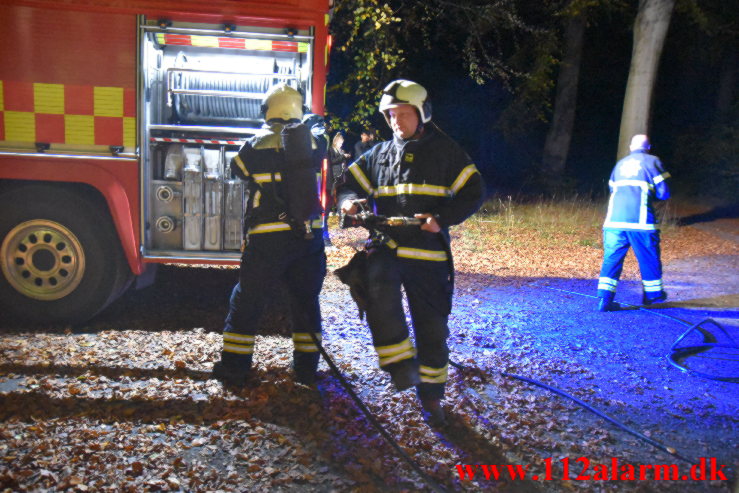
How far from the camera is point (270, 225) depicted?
3881mm

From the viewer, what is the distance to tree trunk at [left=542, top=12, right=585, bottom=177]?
1708 cm

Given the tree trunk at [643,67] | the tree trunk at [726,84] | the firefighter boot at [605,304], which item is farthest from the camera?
the tree trunk at [726,84]

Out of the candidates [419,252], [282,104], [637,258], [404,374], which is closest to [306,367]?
[404,374]

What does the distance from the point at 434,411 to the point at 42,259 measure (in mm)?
3410

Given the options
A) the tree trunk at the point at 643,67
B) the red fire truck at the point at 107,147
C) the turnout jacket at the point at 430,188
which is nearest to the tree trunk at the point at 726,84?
the tree trunk at the point at 643,67

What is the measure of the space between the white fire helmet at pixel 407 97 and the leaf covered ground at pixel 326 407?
1.77 m

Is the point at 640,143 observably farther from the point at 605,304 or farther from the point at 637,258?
the point at 605,304

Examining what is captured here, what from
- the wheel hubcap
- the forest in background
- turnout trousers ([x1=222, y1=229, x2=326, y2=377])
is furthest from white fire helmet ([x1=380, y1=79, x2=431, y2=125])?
the forest in background

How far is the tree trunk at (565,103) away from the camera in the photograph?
672 inches

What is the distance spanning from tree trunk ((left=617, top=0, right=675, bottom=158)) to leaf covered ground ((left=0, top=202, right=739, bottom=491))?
750 cm

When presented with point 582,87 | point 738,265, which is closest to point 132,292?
point 738,265

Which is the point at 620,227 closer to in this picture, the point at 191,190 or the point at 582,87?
the point at 191,190

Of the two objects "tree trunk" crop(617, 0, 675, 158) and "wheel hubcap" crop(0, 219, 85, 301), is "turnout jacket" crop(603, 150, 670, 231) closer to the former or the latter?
"wheel hubcap" crop(0, 219, 85, 301)

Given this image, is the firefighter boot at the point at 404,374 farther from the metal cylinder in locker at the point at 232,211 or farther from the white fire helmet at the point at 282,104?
the metal cylinder in locker at the point at 232,211
